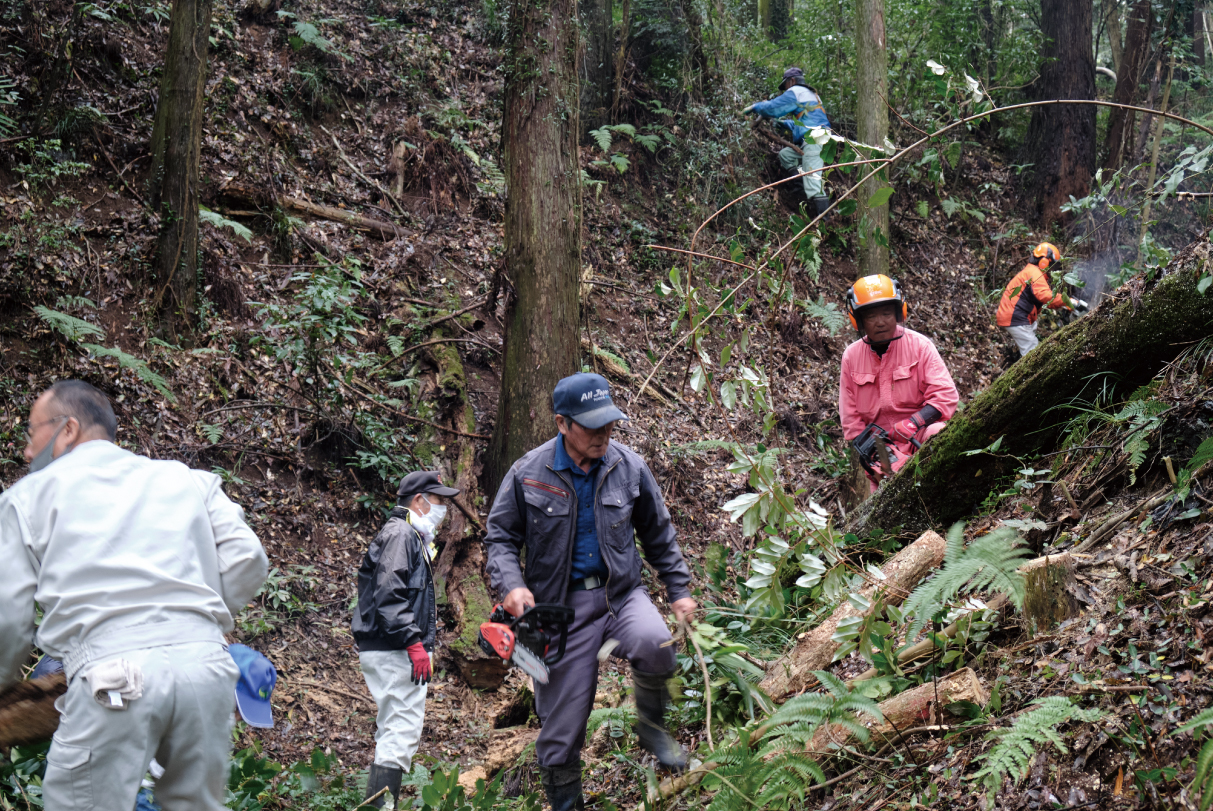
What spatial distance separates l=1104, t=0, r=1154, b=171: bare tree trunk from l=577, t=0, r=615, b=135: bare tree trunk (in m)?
9.09

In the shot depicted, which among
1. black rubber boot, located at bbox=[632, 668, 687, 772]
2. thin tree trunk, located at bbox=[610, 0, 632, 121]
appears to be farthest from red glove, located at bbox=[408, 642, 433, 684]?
thin tree trunk, located at bbox=[610, 0, 632, 121]

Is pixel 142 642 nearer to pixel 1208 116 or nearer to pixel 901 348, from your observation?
pixel 901 348

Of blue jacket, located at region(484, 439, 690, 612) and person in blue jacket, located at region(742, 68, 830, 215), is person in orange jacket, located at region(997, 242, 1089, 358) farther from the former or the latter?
blue jacket, located at region(484, 439, 690, 612)

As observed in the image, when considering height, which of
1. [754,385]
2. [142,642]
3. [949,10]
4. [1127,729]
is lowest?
[1127,729]

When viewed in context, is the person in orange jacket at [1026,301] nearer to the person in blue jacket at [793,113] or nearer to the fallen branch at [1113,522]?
the person in blue jacket at [793,113]

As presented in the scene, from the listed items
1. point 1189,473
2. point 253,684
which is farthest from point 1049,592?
point 253,684

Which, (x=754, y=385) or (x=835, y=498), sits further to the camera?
(x=835, y=498)

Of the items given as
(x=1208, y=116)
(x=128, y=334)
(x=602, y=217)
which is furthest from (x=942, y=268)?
(x=128, y=334)

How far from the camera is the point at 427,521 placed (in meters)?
5.84

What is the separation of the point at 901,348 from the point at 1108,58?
940 inches

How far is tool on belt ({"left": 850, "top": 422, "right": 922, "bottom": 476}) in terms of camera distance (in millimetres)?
5879

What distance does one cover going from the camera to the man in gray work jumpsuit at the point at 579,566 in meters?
3.95

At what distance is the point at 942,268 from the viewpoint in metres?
14.0

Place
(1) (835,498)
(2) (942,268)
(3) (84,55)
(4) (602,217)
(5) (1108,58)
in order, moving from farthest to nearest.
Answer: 1. (5) (1108,58)
2. (2) (942,268)
3. (4) (602,217)
4. (3) (84,55)
5. (1) (835,498)
